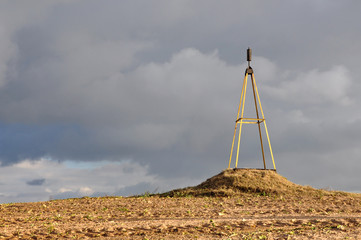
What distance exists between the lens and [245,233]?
765 cm

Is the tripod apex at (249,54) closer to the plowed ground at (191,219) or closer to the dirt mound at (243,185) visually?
the dirt mound at (243,185)

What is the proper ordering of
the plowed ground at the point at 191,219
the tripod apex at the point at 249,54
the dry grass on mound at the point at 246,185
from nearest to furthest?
the plowed ground at the point at 191,219, the dry grass on mound at the point at 246,185, the tripod apex at the point at 249,54

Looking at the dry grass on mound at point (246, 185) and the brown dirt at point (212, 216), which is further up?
the dry grass on mound at point (246, 185)

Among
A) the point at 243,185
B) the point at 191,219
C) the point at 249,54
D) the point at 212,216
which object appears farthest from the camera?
the point at 249,54

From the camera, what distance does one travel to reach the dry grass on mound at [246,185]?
1548 centimetres

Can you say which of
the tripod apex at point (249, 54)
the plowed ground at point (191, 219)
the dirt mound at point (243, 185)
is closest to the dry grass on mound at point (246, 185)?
the dirt mound at point (243, 185)

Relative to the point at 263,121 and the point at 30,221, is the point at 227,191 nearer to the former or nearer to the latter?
the point at 263,121

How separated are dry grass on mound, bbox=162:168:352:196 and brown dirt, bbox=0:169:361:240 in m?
0.04

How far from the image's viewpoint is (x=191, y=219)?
30.9 ft

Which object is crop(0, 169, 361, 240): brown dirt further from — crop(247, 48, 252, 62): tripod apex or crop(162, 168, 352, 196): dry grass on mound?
crop(247, 48, 252, 62): tripod apex

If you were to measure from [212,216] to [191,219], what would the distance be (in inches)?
28.7

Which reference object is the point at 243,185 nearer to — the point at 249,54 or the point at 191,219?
the point at 249,54

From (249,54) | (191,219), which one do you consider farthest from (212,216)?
(249,54)

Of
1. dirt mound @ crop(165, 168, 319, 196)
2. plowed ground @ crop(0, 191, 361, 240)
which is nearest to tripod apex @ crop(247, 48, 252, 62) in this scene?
dirt mound @ crop(165, 168, 319, 196)
